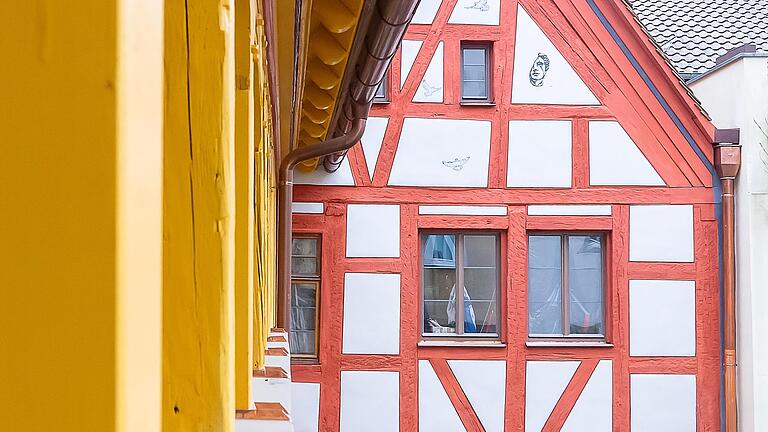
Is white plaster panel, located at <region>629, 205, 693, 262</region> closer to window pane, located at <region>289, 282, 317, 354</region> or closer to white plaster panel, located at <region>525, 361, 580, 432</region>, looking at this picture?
white plaster panel, located at <region>525, 361, 580, 432</region>

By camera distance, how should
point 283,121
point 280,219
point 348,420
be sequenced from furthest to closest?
point 348,420
point 280,219
point 283,121

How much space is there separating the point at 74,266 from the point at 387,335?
8237 mm

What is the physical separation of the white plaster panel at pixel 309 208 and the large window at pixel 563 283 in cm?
180

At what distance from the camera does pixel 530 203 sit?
28.3ft

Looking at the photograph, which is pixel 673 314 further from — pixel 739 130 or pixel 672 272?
pixel 739 130

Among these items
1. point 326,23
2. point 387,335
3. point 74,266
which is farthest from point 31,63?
point 387,335

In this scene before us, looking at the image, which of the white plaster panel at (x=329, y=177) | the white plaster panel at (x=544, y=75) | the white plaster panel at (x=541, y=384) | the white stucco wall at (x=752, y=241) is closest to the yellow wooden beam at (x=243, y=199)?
the white plaster panel at (x=329, y=177)

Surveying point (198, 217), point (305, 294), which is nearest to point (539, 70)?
point (305, 294)

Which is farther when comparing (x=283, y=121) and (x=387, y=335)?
(x=387, y=335)

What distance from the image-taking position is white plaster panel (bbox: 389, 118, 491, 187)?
862cm

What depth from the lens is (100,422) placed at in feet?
1.15

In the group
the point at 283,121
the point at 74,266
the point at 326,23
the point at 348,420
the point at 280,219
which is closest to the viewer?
the point at 74,266

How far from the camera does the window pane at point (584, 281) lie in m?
8.72

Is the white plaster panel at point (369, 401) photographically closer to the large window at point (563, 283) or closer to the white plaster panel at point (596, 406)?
the large window at point (563, 283)
